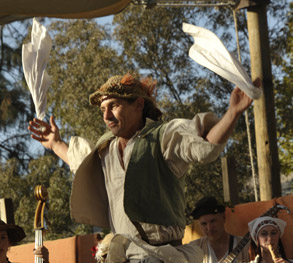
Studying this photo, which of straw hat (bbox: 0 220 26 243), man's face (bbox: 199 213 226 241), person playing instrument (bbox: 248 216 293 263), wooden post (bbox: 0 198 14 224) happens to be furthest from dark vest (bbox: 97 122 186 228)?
wooden post (bbox: 0 198 14 224)

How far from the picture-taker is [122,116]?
364cm

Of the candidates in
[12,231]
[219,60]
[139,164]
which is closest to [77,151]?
[139,164]

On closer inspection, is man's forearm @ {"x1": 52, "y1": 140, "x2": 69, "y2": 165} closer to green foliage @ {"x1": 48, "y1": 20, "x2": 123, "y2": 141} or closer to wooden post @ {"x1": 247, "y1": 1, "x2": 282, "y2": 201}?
wooden post @ {"x1": 247, "y1": 1, "x2": 282, "y2": 201}

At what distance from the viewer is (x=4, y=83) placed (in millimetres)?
28750

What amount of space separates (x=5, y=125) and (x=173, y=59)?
470 inches

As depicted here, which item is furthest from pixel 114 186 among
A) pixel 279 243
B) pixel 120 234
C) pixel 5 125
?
pixel 5 125

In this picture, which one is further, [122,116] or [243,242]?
[243,242]

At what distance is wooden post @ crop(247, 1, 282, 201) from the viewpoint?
774 centimetres

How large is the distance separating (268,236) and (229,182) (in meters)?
1.32

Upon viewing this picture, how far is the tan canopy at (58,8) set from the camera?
11.1 feet

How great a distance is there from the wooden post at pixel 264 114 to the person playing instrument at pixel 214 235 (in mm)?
1855

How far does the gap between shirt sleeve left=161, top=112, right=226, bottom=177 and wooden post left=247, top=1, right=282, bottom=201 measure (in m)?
4.38

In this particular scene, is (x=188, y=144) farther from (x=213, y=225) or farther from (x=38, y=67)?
(x=213, y=225)

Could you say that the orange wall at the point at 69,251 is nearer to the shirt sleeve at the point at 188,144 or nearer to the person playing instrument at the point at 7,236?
the person playing instrument at the point at 7,236
